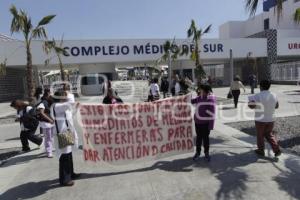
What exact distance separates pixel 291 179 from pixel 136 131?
274 centimetres

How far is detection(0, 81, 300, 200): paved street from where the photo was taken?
522cm

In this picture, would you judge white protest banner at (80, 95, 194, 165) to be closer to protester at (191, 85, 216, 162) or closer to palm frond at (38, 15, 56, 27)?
protester at (191, 85, 216, 162)

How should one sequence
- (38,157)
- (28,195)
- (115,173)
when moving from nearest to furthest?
(28,195), (115,173), (38,157)

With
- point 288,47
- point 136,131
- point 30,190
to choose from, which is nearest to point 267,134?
point 136,131

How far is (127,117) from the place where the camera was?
21.7ft

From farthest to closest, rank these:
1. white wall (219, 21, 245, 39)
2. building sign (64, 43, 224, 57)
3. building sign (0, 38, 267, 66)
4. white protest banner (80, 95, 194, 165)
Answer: white wall (219, 21, 245, 39) < building sign (64, 43, 224, 57) < building sign (0, 38, 267, 66) < white protest banner (80, 95, 194, 165)

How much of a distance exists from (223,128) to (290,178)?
16.5ft

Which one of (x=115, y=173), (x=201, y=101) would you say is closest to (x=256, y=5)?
(x=201, y=101)

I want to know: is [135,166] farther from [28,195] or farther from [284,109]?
[284,109]

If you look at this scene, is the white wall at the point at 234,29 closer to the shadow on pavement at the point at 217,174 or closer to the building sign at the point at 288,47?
the building sign at the point at 288,47

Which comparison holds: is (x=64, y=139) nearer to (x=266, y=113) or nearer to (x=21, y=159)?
(x=21, y=159)

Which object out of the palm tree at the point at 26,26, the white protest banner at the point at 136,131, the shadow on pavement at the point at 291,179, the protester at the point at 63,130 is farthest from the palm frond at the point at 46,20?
the shadow on pavement at the point at 291,179

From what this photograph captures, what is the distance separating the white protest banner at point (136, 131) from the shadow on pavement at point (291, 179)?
184cm

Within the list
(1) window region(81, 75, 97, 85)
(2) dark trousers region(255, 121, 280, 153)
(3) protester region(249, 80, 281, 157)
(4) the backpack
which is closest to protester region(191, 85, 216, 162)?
(3) protester region(249, 80, 281, 157)
